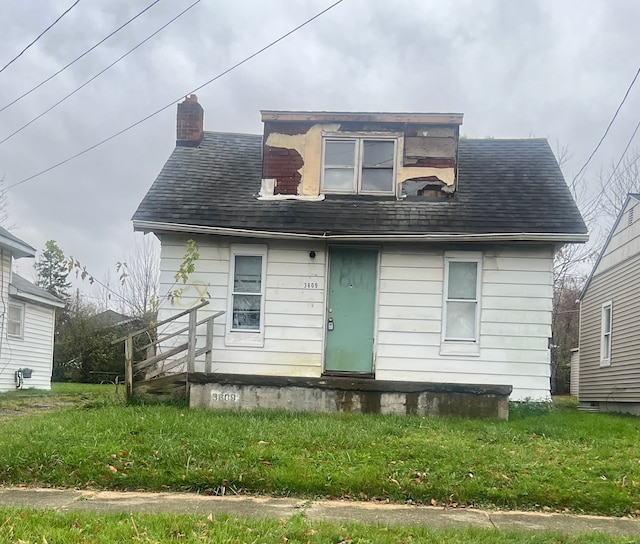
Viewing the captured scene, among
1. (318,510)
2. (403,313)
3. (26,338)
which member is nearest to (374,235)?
(403,313)

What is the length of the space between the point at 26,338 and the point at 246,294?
12.1m

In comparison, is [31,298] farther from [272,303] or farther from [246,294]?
[272,303]

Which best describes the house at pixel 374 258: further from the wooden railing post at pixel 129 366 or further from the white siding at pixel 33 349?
the white siding at pixel 33 349

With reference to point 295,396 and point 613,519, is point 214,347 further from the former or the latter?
point 613,519

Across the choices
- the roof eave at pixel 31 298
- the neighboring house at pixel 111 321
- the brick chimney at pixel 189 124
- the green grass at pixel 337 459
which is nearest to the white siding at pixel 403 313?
the green grass at pixel 337 459

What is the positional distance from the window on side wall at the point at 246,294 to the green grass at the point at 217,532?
20.2 feet

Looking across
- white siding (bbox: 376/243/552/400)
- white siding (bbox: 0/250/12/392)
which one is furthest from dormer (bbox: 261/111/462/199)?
white siding (bbox: 0/250/12/392)

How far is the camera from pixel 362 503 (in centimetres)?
548

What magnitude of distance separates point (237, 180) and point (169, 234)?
1.88 meters

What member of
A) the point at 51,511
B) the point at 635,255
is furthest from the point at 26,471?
the point at 635,255

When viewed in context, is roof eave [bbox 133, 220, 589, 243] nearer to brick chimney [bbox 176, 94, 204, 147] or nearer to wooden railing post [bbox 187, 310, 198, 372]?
wooden railing post [bbox 187, 310, 198, 372]

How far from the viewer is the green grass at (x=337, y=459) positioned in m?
5.69

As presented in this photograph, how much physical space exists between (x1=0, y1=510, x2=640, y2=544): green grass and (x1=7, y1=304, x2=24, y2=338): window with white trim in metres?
15.7

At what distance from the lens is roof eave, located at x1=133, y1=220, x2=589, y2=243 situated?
1014 cm
